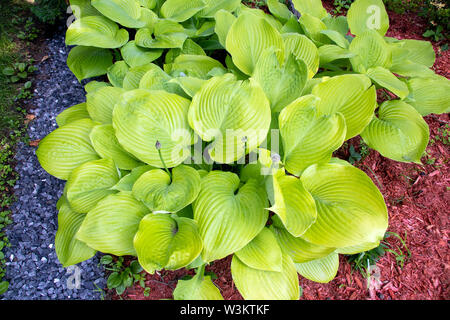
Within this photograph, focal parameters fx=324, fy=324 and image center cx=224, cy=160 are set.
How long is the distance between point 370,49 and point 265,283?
172 centimetres

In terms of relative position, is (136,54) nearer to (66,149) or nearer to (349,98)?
(66,149)

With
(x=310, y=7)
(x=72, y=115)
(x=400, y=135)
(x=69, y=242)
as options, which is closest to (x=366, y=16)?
(x=310, y=7)

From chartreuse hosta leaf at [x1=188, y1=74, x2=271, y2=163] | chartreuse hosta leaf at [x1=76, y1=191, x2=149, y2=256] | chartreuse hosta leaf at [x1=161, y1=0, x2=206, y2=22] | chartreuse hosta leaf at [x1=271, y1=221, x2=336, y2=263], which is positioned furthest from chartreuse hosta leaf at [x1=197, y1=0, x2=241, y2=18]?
chartreuse hosta leaf at [x1=271, y1=221, x2=336, y2=263]

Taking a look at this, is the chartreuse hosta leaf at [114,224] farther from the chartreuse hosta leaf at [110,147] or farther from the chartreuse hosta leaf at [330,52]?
the chartreuse hosta leaf at [330,52]

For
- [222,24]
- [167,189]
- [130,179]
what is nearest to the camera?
[167,189]

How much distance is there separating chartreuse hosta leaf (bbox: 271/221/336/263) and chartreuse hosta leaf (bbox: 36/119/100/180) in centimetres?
111

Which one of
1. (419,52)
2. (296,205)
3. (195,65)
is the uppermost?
(419,52)

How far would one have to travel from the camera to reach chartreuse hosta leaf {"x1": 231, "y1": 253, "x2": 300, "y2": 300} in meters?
1.52

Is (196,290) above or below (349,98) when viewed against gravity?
below

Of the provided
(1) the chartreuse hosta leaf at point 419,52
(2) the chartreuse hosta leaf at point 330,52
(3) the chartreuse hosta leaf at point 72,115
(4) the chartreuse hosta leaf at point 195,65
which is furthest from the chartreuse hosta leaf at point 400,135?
(3) the chartreuse hosta leaf at point 72,115

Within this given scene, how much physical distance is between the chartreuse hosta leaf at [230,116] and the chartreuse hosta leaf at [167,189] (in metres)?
0.18

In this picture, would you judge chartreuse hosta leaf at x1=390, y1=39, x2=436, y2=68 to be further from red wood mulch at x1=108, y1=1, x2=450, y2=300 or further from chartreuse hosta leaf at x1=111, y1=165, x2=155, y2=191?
chartreuse hosta leaf at x1=111, y1=165, x2=155, y2=191

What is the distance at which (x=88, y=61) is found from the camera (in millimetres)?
2469
